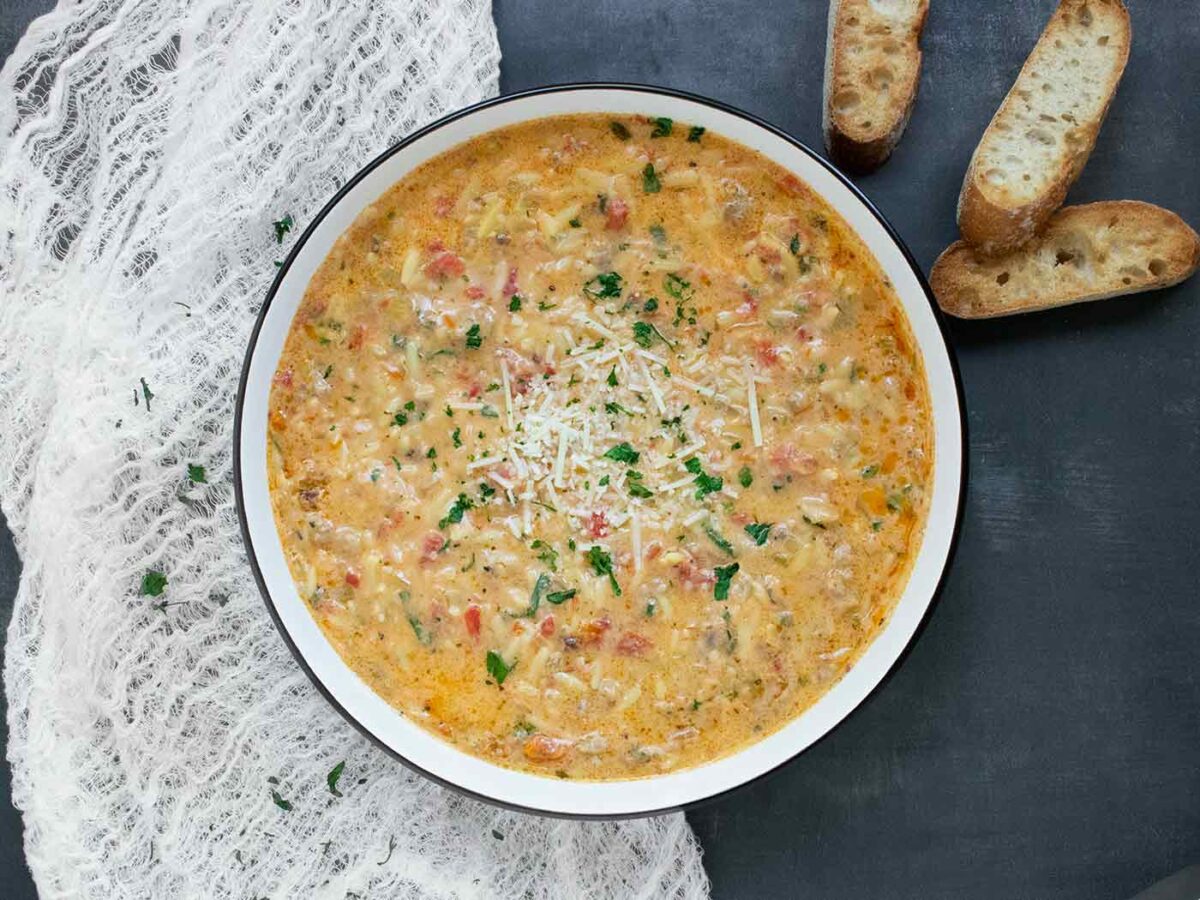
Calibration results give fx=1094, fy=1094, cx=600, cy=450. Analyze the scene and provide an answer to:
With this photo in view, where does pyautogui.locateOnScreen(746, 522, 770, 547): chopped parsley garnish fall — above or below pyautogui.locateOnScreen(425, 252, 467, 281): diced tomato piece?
below

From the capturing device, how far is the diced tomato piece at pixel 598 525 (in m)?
2.72

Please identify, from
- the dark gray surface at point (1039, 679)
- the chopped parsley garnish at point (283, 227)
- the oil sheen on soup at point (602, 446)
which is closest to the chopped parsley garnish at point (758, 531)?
the oil sheen on soup at point (602, 446)

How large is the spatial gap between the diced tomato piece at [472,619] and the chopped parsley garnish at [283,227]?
110 cm

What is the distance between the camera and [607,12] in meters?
3.04

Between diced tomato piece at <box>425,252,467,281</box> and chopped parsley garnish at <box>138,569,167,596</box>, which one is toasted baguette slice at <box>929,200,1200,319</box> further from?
chopped parsley garnish at <box>138,569,167,596</box>

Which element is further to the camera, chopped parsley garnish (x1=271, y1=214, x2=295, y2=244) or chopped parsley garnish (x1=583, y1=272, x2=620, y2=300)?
chopped parsley garnish (x1=271, y1=214, x2=295, y2=244)

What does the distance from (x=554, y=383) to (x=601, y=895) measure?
4.54ft

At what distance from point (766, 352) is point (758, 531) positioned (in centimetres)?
45

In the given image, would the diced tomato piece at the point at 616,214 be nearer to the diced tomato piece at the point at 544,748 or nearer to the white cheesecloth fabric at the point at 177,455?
the white cheesecloth fabric at the point at 177,455

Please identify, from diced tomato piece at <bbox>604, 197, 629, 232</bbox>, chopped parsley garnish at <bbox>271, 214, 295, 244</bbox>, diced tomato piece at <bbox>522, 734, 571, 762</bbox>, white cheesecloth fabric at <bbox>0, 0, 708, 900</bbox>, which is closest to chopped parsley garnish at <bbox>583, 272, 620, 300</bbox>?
diced tomato piece at <bbox>604, 197, 629, 232</bbox>

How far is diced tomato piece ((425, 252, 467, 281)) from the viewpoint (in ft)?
9.06

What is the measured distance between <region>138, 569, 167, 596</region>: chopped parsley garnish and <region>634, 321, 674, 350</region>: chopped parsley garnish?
1.38 meters

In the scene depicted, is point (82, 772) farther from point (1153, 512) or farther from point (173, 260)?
point (1153, 512)

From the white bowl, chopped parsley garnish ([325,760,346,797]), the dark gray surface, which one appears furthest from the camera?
the dark gray surface
